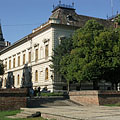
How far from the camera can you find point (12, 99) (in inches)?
812

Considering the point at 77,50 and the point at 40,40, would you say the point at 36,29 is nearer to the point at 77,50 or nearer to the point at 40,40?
the point at 40,40

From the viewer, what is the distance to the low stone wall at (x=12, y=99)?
66.3 feet

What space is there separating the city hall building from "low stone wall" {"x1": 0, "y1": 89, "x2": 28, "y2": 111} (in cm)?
2108

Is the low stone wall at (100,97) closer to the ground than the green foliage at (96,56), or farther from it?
closer to the ground

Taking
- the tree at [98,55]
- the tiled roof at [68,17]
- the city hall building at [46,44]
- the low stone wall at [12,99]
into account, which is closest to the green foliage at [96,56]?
the tree at [98,55]

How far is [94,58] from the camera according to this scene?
96.2 ft

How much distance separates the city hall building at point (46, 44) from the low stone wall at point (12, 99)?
21083 millimetres

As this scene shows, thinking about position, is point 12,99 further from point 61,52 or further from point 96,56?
point 61,52

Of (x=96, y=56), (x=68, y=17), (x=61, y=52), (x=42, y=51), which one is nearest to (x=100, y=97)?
(x=96, y=56)

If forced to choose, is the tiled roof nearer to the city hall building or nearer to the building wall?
the city hall building

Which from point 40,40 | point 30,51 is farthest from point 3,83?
point 40,40

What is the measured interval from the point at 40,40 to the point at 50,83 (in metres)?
9.61

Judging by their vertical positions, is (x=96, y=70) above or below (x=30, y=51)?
below

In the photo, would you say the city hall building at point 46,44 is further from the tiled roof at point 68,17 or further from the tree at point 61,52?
the tree at point 61,52
